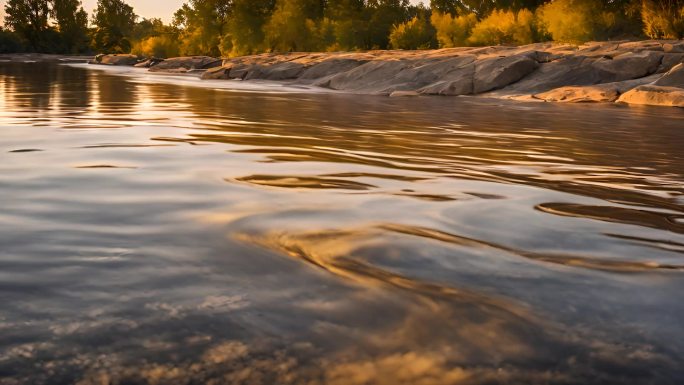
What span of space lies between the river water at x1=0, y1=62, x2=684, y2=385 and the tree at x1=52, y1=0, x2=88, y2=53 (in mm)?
84106

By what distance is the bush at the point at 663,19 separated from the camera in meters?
19.5

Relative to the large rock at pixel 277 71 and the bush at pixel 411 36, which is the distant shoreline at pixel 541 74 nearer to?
the large rock at pixel 277 71

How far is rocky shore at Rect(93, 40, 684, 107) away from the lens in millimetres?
14219

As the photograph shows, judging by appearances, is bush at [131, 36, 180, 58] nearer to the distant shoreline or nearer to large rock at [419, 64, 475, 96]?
the distant shoreline

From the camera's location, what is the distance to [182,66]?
3666 centimetres

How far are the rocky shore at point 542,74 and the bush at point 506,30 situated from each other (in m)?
2.98

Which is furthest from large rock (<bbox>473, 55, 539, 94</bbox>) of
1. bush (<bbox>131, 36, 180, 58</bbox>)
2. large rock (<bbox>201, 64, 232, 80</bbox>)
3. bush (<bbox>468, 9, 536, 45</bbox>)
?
bush (<bbox>131, 36, 180, 58</bbox>)

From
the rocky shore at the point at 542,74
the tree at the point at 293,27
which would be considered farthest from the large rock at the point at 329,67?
the tree at the point at 293,27

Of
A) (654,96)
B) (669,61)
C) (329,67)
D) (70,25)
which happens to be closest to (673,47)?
(669,61)

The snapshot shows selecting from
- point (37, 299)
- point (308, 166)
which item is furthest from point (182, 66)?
Result: point (37, 299)

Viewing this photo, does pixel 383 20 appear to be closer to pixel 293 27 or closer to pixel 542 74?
pixel 293 27

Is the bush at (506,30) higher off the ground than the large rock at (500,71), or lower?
higher

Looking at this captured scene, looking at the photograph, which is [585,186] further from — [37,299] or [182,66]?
[182,66]

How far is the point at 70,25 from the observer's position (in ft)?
269
